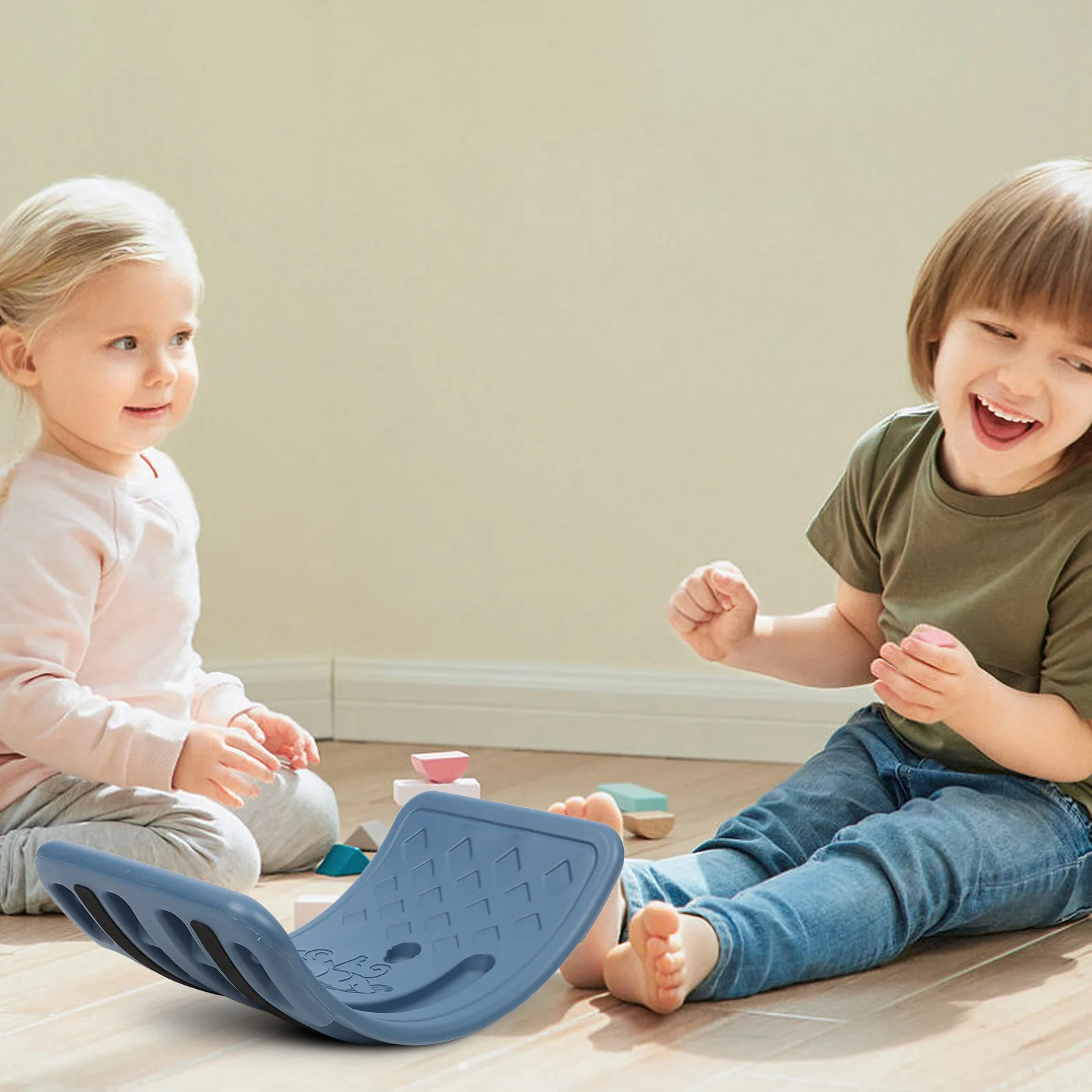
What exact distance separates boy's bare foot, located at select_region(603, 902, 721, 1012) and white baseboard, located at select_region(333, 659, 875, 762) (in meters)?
0.82

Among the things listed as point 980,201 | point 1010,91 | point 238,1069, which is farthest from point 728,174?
point 238,1069

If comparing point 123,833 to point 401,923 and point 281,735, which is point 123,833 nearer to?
point 281,735

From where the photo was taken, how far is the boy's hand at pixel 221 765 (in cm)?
120

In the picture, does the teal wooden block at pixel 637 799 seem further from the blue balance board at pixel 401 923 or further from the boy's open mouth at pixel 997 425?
the boy's open mouth at pixel 997 425

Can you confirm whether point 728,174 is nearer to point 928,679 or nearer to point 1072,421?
Answer: point 1072,421

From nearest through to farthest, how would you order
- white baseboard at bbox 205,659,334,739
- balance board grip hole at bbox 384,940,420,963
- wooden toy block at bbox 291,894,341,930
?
balance board grip hole at bbox 384,940,420,963 < wooden toy block at bbox 291,894,341,930 < white baseboard at bbox 205,659,334,739

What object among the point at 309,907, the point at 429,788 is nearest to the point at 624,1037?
the point at 309,907

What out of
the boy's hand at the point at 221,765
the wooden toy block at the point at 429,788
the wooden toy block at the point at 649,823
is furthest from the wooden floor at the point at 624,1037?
the wooden toy block at the point at 649,823

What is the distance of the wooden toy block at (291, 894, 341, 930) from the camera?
3.73 feet

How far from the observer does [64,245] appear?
1.27 m

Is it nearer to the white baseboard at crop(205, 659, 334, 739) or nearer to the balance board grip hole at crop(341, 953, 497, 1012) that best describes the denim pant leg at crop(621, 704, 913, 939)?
the balance board grip hole at crop(341, 953, 497, 1012)

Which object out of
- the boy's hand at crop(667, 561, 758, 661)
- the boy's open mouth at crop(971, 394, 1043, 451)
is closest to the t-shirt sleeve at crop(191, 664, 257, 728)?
the boy's hand at crop(667, 561, 758, 661)

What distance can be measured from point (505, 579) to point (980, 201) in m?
0.86

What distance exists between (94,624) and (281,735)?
0.54 ft
